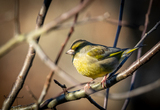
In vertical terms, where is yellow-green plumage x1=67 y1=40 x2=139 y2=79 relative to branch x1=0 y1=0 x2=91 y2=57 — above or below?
below

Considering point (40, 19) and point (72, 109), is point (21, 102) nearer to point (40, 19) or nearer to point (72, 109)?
point (72, 109)

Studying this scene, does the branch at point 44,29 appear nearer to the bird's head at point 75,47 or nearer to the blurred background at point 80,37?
the bird's head at point 75,47

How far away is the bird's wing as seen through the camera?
3465 millimetres

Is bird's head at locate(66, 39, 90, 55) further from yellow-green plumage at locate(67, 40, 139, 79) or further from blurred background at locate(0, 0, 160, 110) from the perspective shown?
blurred background at locate(0, 0, 160, 110)

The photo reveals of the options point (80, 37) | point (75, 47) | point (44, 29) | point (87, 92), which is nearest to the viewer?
point (44, 29)

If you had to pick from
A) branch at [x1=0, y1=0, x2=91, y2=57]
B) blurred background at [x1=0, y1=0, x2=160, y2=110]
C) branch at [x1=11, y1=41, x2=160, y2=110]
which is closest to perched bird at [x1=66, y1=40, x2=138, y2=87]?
branch at [x1=11, y1=41, x2=160, y2=110]

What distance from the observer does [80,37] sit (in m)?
6.46

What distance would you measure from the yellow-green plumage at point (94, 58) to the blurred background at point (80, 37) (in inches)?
109

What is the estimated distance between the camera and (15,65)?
20.5ft

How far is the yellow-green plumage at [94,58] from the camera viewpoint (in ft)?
10.4

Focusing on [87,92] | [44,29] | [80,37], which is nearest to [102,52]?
[87,92]

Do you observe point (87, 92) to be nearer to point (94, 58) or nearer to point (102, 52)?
point (94, 58)

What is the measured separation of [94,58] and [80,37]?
3177 mm

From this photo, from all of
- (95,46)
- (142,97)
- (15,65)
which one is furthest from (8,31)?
(142,97)
